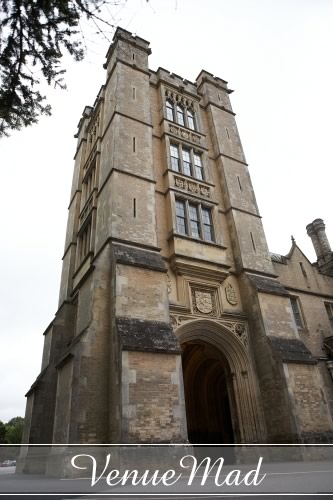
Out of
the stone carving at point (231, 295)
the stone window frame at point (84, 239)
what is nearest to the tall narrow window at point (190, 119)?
the stone window frame at point (84, 239)

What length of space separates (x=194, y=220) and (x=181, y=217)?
0.67 meters

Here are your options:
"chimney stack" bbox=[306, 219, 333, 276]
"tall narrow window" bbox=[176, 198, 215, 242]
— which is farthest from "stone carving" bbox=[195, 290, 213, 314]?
"chimney stack" bbox=[306, 219, 333, 276]

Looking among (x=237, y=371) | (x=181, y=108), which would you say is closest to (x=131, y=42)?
(x=181, y=108)

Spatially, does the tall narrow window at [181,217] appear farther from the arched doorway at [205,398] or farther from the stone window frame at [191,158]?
the arched doorway at [205,398]

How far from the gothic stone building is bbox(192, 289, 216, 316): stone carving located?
0.16 ft

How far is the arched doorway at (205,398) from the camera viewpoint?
15680mm

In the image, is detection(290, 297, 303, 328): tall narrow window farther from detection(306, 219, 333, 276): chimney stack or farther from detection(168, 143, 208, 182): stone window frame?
detection(168, 143, 208, 182): stone window frame

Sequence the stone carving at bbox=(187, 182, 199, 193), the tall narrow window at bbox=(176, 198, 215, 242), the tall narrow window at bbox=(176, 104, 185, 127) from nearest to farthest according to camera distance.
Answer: the tall narrow window at bbox=(176, 198, 215, 242), the stone carving at bbox=(187, 182, 199, 193), the tall narrow window at bbox=(176, 104, 185, 127)

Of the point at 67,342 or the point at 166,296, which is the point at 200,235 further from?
the point at 67,342

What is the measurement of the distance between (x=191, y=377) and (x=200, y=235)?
7428mm

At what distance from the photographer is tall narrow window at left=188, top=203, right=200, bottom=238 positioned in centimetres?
1471

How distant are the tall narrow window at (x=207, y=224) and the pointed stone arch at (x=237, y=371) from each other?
13.3 feet

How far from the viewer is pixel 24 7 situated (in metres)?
5.02

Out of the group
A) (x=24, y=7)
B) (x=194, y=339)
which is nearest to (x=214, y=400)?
(x=194, y=339)
